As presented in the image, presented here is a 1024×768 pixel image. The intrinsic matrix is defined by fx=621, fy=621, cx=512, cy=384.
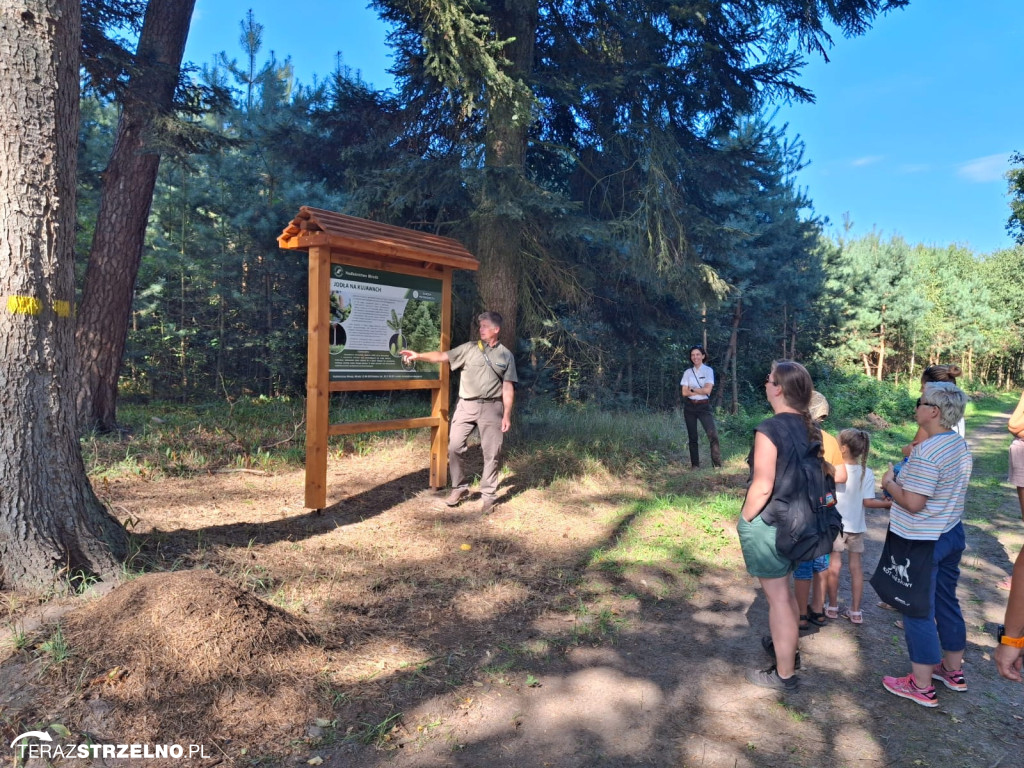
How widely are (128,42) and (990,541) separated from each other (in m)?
12.8

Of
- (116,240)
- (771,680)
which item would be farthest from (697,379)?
(116,240)

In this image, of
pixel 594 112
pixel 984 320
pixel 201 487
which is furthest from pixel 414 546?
pixel 984 320

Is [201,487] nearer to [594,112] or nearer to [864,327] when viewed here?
[594,112]

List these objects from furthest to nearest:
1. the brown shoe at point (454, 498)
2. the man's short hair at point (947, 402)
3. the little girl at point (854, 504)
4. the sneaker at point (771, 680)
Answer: the brown shoe at point (454, 498) < the little girl at point (854, 504) < the sneaker at point (771, 680) < the man's short hair at point (947, 402)

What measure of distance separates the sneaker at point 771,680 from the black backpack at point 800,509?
776mm

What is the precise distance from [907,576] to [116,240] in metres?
10.4

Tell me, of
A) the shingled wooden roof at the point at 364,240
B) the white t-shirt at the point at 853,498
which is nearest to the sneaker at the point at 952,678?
the white t-shirt at the point at 853,498

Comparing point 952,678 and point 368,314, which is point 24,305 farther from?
point 952,678

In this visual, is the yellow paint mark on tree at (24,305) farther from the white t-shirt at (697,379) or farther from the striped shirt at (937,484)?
the white t-shirt at (697,379)

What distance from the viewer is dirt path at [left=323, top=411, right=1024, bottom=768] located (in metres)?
2.91

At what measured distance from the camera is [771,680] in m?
3.57

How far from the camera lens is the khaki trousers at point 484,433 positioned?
683 centimetres

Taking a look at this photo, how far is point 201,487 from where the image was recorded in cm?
711

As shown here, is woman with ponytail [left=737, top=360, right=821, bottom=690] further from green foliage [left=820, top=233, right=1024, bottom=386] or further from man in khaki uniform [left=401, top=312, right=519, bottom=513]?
green foliage [left=820, top=233, right=1024, bottom=386]
